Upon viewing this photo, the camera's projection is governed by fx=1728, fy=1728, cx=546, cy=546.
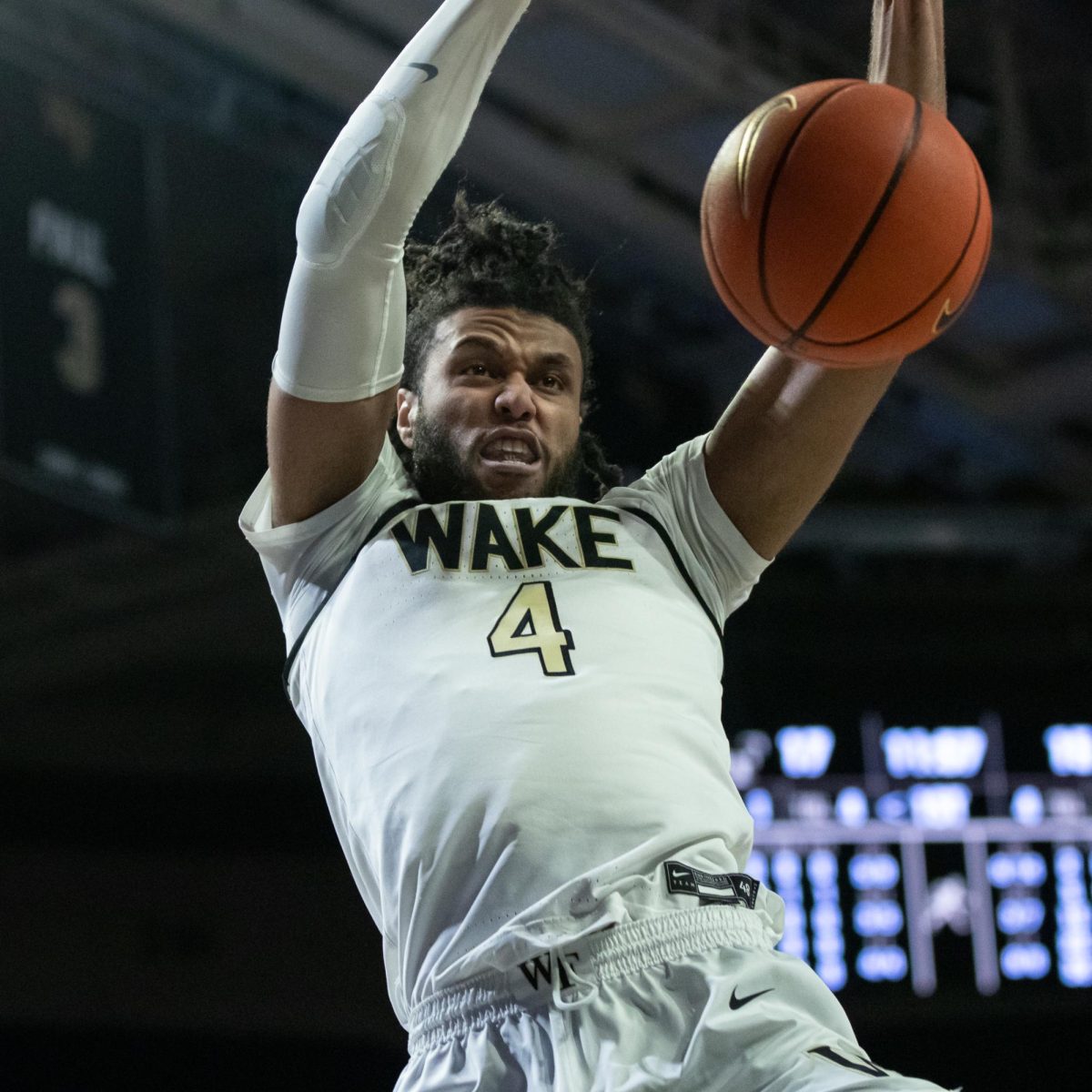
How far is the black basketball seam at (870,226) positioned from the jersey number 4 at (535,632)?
493 millimetres

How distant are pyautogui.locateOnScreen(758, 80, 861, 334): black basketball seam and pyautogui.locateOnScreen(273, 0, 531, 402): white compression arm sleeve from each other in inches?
17.5

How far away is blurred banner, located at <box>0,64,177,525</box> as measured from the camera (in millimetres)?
4785

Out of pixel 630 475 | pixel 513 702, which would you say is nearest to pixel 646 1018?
pixel 513 702

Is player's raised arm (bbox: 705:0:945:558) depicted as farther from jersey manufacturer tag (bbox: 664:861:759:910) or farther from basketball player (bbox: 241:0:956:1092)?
A: jersey manufacturer tag (bbox: 664:861:759:910)

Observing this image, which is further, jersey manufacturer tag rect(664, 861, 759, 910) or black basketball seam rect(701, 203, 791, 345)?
black basketball seam rect(701, 203, 791, 345)

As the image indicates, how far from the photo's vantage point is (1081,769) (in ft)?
20.5

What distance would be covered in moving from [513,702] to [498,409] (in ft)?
1.75

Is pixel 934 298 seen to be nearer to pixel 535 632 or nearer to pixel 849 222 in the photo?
pixel 849 222

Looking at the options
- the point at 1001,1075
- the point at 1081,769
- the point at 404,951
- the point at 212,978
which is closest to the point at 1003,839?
the point at 1081,769

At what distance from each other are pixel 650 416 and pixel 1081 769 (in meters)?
2.28

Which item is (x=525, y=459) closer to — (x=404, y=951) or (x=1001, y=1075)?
(x=404, y=951)

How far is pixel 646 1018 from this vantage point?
2012 mm

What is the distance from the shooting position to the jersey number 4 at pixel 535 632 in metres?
2.19

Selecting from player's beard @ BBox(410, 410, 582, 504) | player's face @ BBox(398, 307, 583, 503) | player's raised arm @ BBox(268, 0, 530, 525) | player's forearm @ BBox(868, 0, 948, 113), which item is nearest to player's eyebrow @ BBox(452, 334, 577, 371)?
player's face @ BBox(398, 307, 583, 503)
